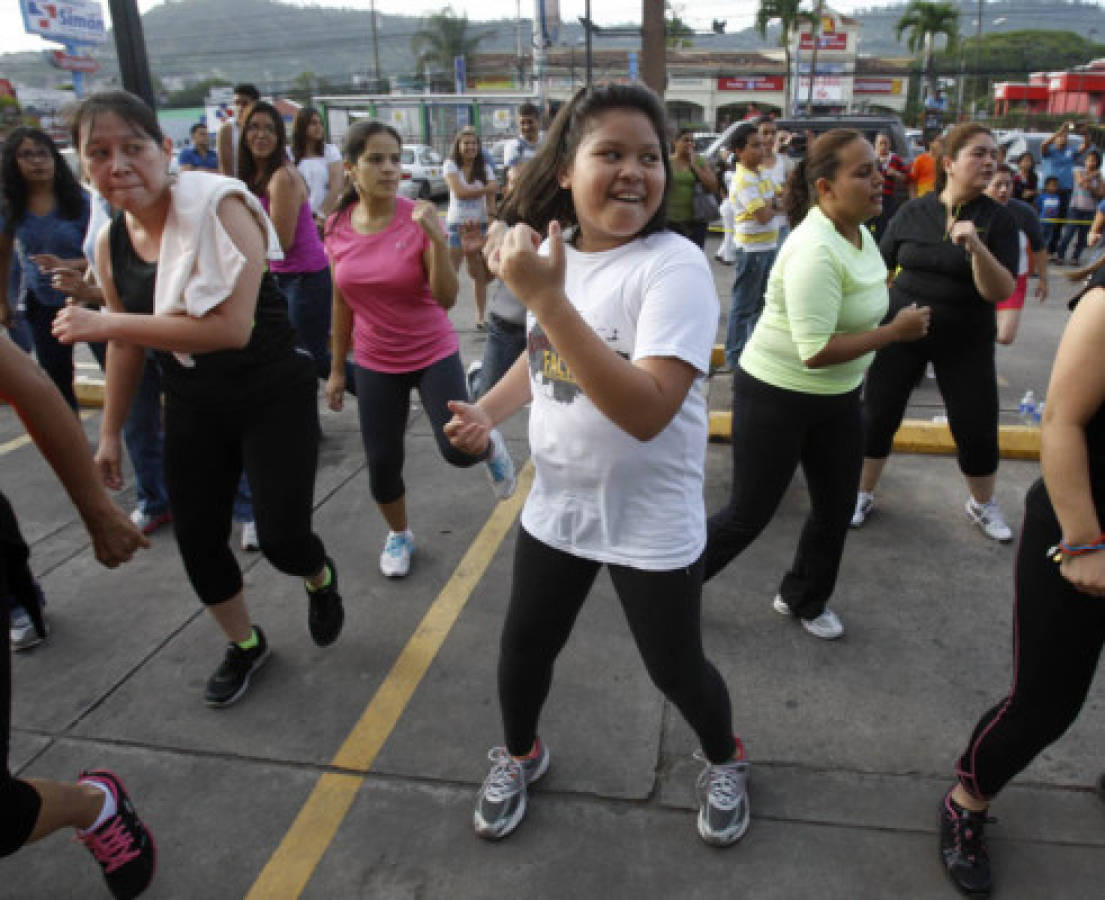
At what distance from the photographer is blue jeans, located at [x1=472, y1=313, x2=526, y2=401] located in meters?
Result: 4.22

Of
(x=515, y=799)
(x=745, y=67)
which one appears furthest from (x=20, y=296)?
(x=745, y=67)

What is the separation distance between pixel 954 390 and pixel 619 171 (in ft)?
8.54

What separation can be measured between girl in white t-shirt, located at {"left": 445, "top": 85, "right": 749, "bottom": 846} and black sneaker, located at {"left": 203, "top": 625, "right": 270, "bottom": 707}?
110cm

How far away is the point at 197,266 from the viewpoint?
2.29 m

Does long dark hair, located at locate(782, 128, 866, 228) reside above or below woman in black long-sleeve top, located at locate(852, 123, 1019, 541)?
above

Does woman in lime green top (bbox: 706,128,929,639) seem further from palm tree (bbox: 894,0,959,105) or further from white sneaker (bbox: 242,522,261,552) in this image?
palm tree (bbox: 894,0,959,105)

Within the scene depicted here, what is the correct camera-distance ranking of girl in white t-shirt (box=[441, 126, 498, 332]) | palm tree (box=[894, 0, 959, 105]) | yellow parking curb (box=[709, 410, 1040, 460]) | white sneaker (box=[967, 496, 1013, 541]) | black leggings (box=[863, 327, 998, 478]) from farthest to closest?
palm tree (box=[894, 0, 959, 105]) < girl in white t-shirt (box=[441, 126, 498, 332]) < yellow parking curb (box=[709, 410, 1040, 460]) < white sneaker (box=[967, 496, 1013, 541]) < black leggings (box=[863, 327, 998, 478])

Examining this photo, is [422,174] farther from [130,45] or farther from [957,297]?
[957,297]

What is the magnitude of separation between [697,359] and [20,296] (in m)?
4.84

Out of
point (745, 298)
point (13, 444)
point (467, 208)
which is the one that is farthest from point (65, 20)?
point (745, 298)

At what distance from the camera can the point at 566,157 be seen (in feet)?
5.88

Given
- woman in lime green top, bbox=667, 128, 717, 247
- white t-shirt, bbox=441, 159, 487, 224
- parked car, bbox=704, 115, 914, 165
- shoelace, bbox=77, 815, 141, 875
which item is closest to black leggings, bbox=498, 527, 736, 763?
shoelace, bbox=77, 815, 141, 875

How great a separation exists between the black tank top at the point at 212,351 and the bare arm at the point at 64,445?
0.71 metres

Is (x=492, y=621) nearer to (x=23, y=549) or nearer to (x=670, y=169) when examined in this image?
(x=23, y=549)
